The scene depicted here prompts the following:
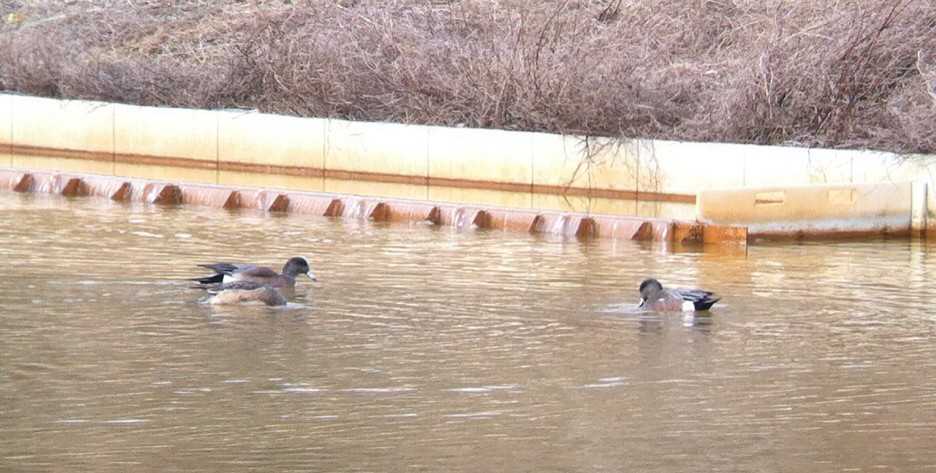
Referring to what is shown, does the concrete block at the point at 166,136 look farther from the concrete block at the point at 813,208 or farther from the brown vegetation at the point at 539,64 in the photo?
the concrete block at the point at 813,208

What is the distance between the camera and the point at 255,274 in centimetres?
1259

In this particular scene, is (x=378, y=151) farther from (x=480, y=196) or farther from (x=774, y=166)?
(x=774, y=166)

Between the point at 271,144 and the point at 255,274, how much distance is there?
880 cm

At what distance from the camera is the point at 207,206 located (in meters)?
18.1

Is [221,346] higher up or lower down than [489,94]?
lower down

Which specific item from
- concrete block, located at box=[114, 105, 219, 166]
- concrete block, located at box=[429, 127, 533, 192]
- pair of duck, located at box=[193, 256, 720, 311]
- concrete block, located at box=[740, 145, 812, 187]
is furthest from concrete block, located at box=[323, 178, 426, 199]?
pair of duck, located at box=[193, 256, 720, 311]

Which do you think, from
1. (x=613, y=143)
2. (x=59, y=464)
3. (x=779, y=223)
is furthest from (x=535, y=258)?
(x=59, y=464)

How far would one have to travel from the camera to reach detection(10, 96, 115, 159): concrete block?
2256 centimetres

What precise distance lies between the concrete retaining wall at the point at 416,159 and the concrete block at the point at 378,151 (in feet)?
0.04

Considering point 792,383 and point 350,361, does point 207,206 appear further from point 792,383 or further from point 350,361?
point 792,383

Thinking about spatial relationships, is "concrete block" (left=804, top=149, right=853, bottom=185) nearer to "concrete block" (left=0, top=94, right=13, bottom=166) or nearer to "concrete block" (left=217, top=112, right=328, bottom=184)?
"concrete block" (left=217, top=112, right=328, bottom=184)

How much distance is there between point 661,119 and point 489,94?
6.79 ft

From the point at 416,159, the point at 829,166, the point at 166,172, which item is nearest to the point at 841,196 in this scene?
the point at 829,166

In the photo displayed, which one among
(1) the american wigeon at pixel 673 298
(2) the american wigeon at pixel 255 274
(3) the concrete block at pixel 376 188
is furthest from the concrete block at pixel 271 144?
(1) the american wigeon at pixel 673 298
